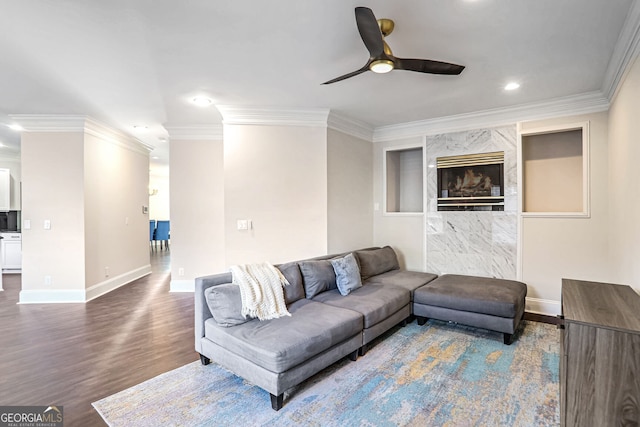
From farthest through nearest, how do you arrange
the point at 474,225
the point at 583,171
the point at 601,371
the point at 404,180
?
the point at 404,180 < the point at 474,225 < the point at 583,171 < the point at 601,371

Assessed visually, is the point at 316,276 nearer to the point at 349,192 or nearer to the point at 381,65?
the point at 349,192

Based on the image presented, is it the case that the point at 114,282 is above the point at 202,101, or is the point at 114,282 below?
below

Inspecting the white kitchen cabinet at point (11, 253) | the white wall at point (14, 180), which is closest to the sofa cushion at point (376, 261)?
the white kitchen cabinet at point (11, 253)

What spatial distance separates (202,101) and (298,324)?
112 inches

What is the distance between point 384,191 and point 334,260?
1976 millimetres

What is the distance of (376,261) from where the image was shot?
13.9 feet

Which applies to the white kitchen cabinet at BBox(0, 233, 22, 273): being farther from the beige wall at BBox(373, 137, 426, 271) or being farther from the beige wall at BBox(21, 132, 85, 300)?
the beige wall at BBox(373, 137, 426, 271)

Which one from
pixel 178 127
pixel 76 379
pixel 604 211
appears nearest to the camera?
pixel 76 379

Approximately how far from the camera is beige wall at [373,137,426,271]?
4824mm

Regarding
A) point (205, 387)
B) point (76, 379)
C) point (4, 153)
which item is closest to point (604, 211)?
point (205, 387)

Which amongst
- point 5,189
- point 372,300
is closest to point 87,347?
point 372,300

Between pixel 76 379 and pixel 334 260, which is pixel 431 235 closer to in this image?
pixel 334 260

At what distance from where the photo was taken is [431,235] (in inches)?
185

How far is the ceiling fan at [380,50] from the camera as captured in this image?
6.14 feet
